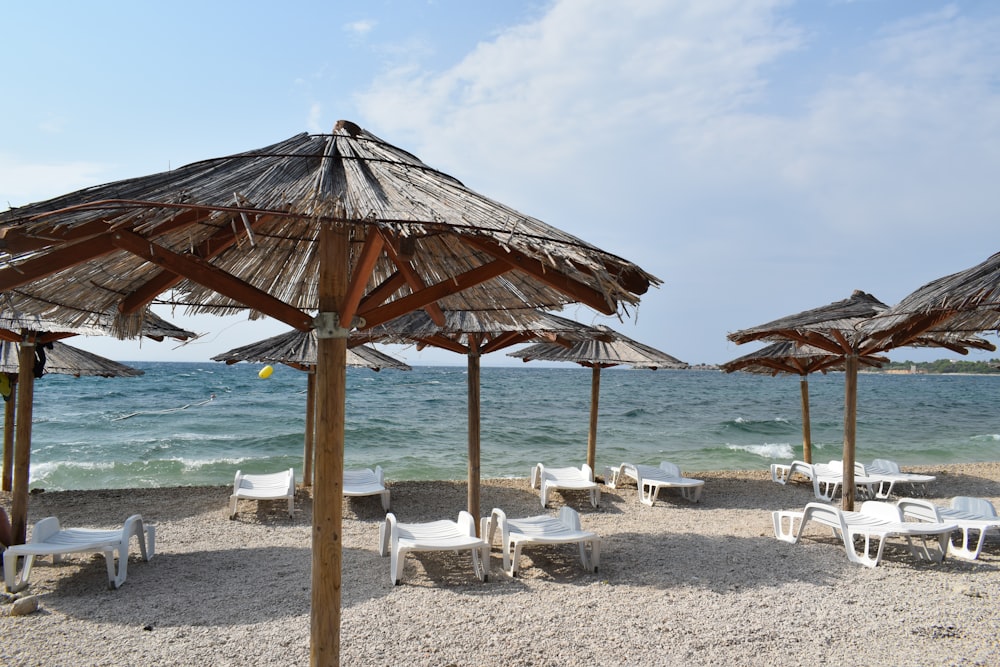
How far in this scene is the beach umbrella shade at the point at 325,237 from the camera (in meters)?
2.20

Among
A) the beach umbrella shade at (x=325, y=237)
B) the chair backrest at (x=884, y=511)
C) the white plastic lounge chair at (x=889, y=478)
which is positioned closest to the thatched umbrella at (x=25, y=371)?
the beach umbrella shade at (x=325, y=237)

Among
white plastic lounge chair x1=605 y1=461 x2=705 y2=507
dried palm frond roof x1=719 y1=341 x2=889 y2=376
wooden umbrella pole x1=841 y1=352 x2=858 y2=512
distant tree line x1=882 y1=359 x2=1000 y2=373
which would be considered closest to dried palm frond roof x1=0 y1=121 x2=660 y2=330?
wooden umbrella pole x1=841 y1=352 x2=858 y2=512

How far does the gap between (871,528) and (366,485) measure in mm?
5375

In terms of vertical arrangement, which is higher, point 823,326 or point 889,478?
point 823,326

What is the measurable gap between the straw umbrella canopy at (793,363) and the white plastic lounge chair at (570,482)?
357cm

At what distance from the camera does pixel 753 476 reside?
34.8 feet

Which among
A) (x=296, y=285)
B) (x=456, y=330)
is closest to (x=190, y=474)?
(x=456, y=330)

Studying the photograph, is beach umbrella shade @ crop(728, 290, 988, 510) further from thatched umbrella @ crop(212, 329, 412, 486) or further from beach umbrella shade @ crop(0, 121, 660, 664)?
beach umbrella shade @ crop(0, 121, 660, 664)

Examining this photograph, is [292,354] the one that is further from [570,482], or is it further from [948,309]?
[948,309]

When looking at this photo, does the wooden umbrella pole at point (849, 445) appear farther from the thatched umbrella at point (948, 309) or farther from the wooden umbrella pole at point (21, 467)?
the wooden umbrella pole at point (21, 467)

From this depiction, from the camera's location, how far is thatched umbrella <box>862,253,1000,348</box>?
15.3 feet

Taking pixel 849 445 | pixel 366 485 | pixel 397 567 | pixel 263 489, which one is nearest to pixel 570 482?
pixel 366 485

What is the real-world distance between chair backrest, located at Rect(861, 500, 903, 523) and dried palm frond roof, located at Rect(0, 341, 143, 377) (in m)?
8.21

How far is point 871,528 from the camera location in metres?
5.43
